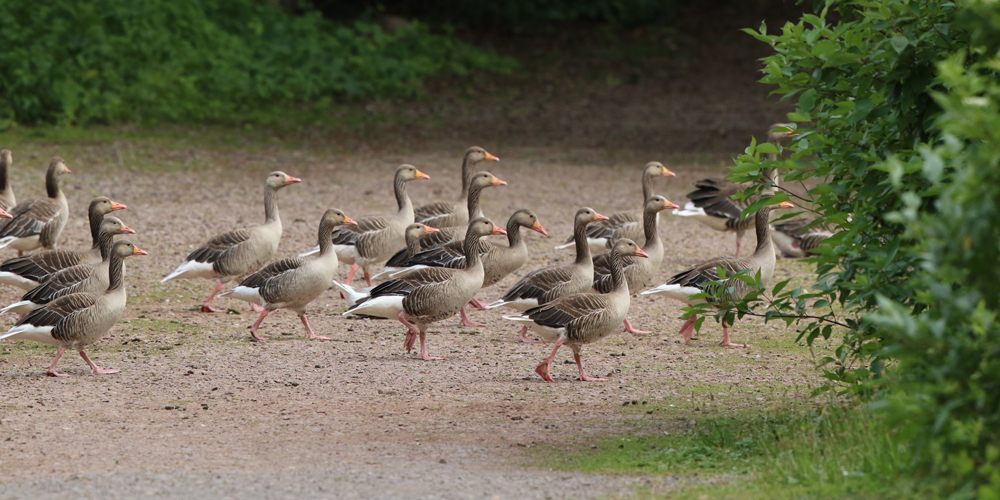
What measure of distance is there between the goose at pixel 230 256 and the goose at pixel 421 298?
2054mm

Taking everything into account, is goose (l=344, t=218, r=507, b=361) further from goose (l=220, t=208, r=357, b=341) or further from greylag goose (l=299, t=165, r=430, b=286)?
greylag goose (l=299, t=165, r=430, b=286)

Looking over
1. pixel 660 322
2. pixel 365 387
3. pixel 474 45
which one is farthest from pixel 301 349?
pixel 474 45

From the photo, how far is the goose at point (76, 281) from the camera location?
10.1m

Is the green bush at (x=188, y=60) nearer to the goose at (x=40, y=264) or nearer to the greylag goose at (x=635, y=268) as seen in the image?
the goose at (x=40, y=264)

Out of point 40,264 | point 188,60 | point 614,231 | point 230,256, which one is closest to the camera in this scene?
point 40,264

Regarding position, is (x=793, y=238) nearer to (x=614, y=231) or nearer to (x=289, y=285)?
(x=614, y=231)

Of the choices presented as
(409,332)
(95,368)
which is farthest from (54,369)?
(409,332)

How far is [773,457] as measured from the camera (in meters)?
6.33

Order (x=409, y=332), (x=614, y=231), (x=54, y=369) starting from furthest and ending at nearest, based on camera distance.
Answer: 1. (x=614, y=231)
2. (x=409, y=332)
3. (x=54, y=369)

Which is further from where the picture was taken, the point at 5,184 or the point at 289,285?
the point at 5,184

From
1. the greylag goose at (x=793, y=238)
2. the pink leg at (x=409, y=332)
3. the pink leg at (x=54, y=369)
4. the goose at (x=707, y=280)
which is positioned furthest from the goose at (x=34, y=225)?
the greylag goose at (x=793, y=238)

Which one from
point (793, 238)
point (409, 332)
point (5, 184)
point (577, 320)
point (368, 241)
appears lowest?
point (409, 332)

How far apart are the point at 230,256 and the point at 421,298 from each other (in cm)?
279

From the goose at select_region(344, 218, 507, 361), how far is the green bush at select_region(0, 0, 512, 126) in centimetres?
1301
